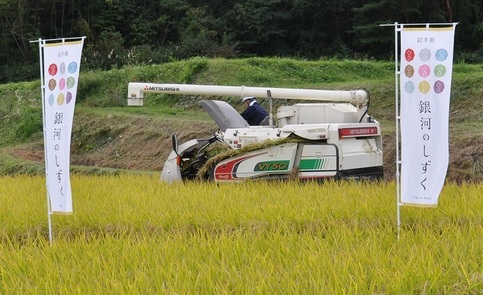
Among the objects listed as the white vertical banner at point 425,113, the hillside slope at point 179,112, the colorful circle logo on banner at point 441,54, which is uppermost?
the colorful circle logo on banner at point 441,54

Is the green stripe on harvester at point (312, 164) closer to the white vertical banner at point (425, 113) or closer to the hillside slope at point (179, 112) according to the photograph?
the hillside slope at point (179, 112)

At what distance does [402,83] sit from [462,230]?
48.4 inches

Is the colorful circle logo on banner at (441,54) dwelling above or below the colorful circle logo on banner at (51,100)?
above

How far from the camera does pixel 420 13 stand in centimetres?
2812

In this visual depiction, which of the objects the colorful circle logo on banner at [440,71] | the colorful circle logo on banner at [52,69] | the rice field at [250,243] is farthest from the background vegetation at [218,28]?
the colorful circle logo on banner at [440,71]

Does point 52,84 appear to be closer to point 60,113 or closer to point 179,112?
point 60,113

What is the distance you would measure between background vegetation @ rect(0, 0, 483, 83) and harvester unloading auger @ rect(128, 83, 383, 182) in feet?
54.1

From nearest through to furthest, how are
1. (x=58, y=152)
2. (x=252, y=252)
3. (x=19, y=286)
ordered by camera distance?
1. (x=19, y=286)
2. (x=252, y=252)
3. (x=58, y=152)

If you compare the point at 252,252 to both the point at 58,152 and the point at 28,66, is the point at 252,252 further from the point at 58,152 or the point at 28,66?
the point at 28,66

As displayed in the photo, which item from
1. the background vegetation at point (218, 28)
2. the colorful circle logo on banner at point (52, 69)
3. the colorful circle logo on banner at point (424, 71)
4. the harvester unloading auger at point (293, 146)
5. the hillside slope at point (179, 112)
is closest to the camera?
the colorful circle logo on banner at point (424, 71)

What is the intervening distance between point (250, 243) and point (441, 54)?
2.09 metres

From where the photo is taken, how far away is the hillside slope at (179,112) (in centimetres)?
1165

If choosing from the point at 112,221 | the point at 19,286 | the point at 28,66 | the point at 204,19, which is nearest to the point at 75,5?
the point at 28,66

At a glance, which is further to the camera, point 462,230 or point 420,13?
point 420,13
